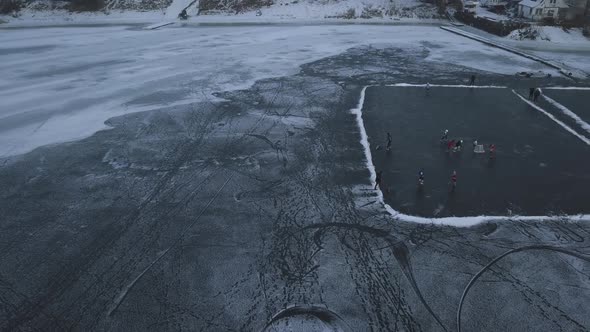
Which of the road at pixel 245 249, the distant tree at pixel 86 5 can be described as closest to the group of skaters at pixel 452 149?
the road at pixel 245 249

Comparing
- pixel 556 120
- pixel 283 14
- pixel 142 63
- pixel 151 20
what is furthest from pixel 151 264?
pixel 151 20

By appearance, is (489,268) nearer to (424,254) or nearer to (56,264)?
(424,254)

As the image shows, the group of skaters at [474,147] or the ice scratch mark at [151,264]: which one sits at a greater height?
the group of skaters at [474,147]

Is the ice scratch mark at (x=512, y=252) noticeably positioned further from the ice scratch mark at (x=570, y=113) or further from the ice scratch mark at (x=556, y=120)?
the ice scratch mark at (x=570, y=113)

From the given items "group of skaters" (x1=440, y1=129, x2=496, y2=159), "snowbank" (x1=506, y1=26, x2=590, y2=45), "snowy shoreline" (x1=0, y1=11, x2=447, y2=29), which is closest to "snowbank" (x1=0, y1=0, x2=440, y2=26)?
"snowy shoreline" (x1=0, y1=11, x2=447, y2=29)

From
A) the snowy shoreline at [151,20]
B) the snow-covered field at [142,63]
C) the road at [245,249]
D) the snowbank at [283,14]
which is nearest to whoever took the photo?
the road at [245,249]

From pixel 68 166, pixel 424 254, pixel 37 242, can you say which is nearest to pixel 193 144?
pixel 68 166
